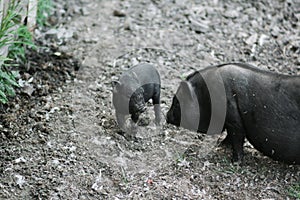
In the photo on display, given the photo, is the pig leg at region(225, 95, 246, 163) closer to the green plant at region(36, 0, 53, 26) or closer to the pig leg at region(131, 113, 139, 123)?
the pig leg at region(131, 113, 139, 123)

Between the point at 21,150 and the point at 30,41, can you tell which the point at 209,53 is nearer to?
the point at 30,41

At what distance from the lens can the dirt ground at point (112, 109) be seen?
552 centimetres

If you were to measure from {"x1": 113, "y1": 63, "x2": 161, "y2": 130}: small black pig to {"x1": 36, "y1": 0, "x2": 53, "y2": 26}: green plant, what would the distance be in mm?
1972

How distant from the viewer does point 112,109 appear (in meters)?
6.40

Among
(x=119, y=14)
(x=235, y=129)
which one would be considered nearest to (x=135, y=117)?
(x=235, y=129)

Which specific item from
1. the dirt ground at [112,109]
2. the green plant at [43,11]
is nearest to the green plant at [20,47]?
the dirt ground at [112,109]

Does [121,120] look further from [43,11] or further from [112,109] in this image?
[43,11]

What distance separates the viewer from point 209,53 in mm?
7504

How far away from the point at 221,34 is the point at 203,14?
1.56 feet

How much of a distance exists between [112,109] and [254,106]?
1518 mm

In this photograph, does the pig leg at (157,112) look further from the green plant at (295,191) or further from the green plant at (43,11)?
the green plant at (43,11)

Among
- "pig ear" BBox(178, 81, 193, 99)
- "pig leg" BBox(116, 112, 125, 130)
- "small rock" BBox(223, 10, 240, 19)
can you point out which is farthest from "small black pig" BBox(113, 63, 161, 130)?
"small rock" BBox(223, 10, 240, 19)

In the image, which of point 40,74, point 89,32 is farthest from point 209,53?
point 40,74

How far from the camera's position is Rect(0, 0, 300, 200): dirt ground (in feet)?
18.1
